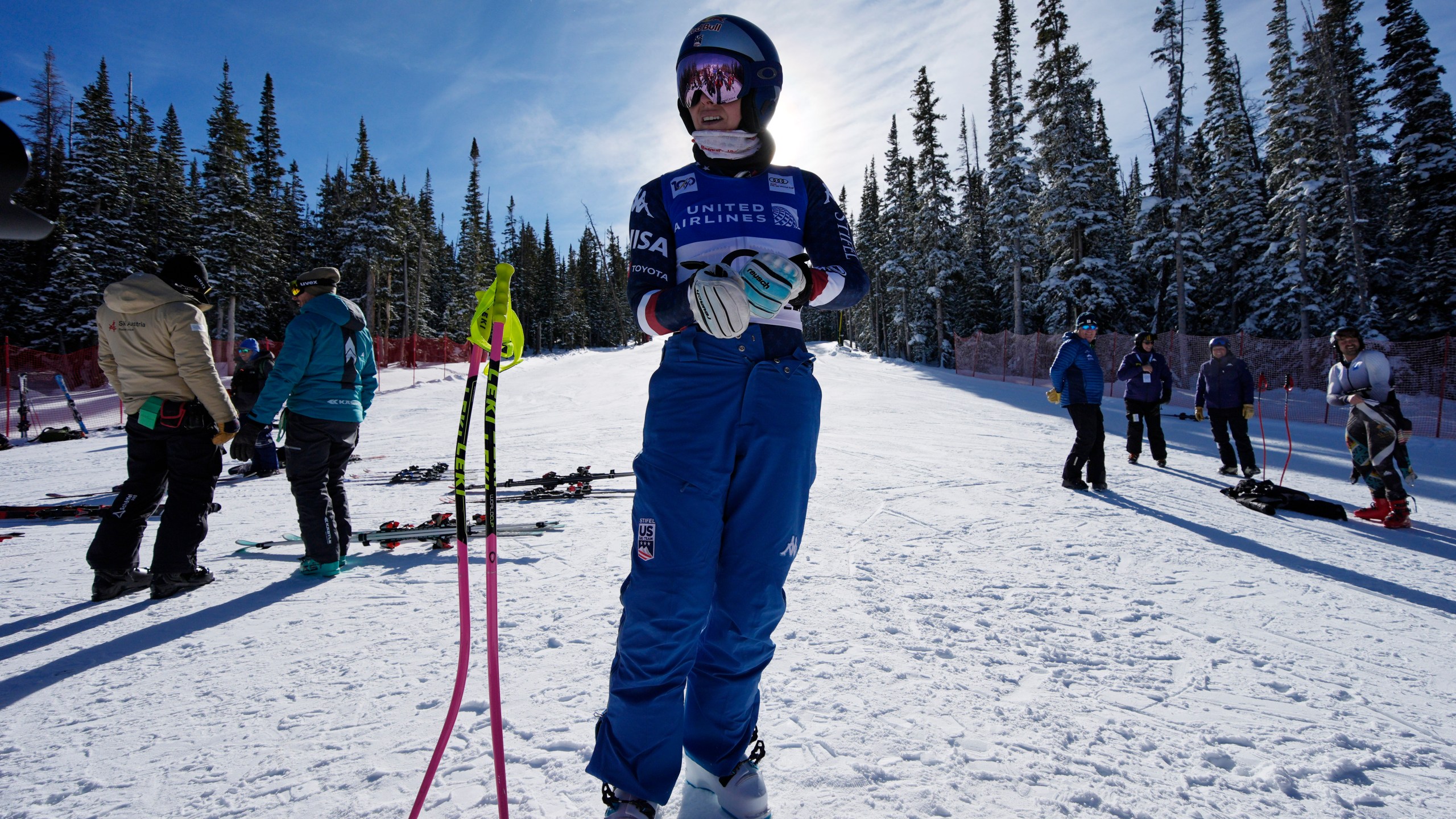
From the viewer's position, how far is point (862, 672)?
2979 millimetres

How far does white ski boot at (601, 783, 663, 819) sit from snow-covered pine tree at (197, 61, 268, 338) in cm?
4250

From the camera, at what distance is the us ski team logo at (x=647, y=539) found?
5.99ft

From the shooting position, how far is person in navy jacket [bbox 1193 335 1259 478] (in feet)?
27.3

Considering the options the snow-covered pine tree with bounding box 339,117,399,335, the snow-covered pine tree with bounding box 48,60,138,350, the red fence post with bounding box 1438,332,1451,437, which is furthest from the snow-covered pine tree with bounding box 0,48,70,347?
the red fence post with bounding box 1438,332,1451,437

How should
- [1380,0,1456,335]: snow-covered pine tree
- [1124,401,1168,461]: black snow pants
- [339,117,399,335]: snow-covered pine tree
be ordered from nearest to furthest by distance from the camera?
[1124,401,1168,461]: black snow pants → [1380,0,1456,335]: snow-covered pine tree → [339,117,399,335]: snow-covered pine tree

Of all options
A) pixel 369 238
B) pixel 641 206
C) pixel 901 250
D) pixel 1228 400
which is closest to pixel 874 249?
pixel 901 250

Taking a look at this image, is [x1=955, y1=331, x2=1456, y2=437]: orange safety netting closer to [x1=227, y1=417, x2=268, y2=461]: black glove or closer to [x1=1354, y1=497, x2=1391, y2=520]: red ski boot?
[x1=1354, y1=497, x2=1391, y2=520]: red ski boot

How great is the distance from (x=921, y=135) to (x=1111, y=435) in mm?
33608

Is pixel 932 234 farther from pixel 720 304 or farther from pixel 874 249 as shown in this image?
pixel 720 304

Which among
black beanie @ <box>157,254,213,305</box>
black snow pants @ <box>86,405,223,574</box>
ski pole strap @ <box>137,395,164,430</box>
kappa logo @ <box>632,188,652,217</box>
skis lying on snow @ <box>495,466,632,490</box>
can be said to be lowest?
skis lying on snow @ <box>495,466,632,490</box>

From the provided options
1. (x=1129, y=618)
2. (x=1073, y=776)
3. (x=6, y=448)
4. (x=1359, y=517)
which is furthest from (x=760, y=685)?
(x=6, y=448)

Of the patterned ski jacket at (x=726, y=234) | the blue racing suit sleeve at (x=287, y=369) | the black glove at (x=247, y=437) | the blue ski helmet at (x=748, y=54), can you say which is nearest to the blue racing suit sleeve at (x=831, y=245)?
the patterned ski jacket at (x=726, y=234)

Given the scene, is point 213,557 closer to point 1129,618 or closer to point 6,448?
point 1129,618

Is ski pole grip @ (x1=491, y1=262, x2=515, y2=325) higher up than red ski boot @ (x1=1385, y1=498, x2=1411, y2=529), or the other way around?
ski pole grip @ (x1=491, y1=262, x2=515, y2=325)
